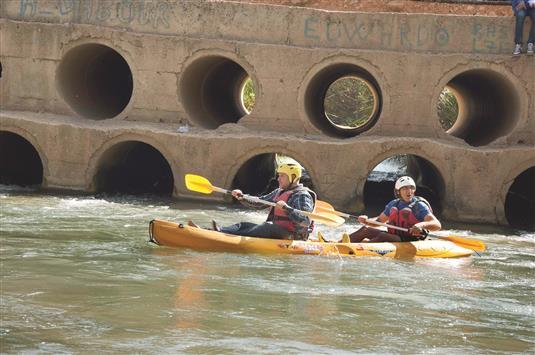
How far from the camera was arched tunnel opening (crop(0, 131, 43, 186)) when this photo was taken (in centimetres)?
1995

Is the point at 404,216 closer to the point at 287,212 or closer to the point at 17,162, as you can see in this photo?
the point at 287,212

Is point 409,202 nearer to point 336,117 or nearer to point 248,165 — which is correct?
point 248,165

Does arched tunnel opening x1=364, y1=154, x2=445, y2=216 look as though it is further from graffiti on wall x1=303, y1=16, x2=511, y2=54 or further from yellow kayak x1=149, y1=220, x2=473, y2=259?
yellow kayak x1=149, y1=220, x2=473, y2=259

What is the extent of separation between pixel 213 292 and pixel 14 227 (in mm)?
4930

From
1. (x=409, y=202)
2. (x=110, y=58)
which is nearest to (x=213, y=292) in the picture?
(x=409, y=202)

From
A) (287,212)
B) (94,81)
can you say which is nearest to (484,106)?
(94,81)

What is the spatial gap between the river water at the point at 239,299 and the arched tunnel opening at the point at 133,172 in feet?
16.0

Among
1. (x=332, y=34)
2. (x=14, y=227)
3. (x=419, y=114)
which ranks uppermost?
(x=332, y=34)

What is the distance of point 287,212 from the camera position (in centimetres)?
1204

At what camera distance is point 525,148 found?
1689cm

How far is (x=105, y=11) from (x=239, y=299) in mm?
11165

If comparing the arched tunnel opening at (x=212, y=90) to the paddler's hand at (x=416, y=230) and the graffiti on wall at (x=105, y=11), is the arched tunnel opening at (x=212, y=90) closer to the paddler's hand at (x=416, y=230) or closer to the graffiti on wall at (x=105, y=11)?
the graffiti on wall at (x=105, y=11)

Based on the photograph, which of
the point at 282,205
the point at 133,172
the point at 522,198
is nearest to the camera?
the point at 282,205

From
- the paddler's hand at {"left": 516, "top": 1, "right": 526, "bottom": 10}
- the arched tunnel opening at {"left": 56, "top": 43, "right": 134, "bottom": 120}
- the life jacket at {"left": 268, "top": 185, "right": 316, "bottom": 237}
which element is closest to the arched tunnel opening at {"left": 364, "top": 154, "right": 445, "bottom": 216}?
the paddler's hand at {"left": 516, "top": 1, "right": 526, "bottom": 10}
